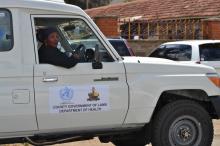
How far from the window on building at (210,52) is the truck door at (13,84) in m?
8.14

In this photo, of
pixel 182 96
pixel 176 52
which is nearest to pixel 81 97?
pixel 182 96

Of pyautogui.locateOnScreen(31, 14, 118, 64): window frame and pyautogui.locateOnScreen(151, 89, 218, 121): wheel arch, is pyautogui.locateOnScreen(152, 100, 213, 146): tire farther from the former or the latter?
pyautogui.locateOnScreen(31, 14, 118, 64): window frame

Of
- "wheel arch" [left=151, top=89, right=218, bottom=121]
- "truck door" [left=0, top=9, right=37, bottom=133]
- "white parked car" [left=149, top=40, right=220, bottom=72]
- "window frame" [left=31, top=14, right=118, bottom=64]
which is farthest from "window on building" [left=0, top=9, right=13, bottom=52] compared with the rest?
"white parked car" [left=149, top=40, right=220, bottom=72]

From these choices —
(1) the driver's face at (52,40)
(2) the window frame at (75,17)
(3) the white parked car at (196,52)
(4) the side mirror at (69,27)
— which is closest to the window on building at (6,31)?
(2) the window frame at (75,17)

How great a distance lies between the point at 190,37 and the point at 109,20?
424cm

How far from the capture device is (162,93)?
25.0 feet

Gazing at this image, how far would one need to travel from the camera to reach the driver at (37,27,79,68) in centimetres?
709

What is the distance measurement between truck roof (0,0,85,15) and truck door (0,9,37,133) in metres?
0.09

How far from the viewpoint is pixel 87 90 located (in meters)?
7.15

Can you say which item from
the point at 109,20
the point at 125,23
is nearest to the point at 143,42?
the point at 109,20

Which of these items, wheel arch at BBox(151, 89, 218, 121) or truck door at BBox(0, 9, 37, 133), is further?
wheel arch at BBox(151, 89, 218, 121)

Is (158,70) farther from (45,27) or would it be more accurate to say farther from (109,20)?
(109,20)

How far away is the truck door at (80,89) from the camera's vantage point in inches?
275

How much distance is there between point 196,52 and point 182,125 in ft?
22.1
